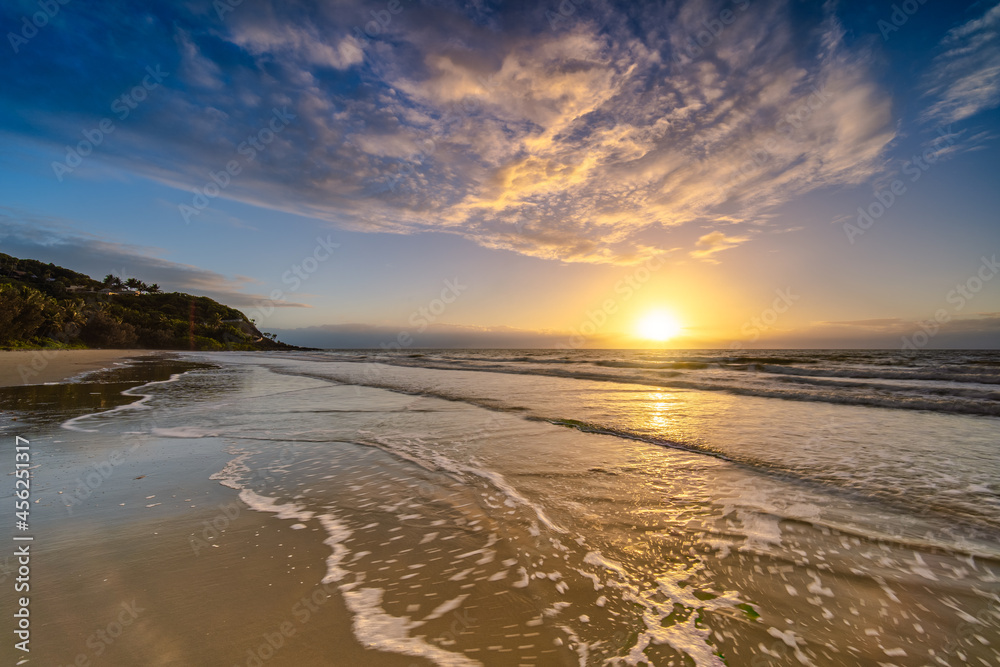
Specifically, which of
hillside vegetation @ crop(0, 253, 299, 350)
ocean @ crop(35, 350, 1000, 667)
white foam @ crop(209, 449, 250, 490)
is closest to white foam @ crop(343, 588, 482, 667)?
ocean @ crop(35, 350, 1000, 667)

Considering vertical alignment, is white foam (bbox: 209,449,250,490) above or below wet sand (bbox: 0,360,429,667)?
below

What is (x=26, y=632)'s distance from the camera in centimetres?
257

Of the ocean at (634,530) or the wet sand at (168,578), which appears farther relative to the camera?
the ocean at (634,530)

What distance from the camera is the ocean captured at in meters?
2.64

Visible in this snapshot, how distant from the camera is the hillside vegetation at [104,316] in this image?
151 feet

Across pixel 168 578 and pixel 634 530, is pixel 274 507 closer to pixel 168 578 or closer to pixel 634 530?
pixel 168 578

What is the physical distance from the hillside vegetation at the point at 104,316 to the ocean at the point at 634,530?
191 ft

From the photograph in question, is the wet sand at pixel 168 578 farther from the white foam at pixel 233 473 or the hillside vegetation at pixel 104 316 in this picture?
the hillside vegetation at pixel 104 316

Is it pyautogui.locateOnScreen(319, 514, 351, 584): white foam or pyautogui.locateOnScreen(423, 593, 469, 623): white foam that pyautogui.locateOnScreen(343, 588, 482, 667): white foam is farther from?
pyautogui.locateOnScreen(319, 514, 351, 584): white foam

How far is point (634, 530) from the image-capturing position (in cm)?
417

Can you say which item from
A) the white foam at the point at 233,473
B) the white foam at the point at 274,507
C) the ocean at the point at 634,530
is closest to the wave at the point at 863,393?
the ocean at the point at 634,530

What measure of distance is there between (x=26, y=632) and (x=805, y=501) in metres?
7.48

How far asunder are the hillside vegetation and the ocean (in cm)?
5818

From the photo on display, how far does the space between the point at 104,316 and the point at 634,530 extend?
326 feet
